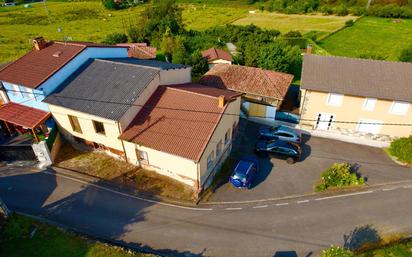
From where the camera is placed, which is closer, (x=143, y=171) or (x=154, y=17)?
(x=143, y=171)

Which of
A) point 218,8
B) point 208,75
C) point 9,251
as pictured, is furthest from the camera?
point 218,8

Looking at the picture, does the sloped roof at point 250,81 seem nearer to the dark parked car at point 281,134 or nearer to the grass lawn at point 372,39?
the dark parked car at point 281,134

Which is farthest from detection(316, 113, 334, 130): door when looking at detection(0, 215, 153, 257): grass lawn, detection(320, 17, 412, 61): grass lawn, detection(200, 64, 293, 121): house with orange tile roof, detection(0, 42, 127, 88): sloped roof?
detection(320, 17, 412, 61): grass lawn

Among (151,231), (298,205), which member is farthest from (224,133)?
(151,231)

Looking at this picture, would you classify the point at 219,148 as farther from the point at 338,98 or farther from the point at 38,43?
the point at 38,43

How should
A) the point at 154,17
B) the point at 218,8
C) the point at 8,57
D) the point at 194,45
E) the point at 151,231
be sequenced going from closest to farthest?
the point at 151,231, the point at 8,57, the point at 194,45, the point at 154,17, the point at 218,8

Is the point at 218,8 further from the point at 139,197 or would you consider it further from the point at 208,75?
the point at 139,197

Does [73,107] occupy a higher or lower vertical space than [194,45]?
higher

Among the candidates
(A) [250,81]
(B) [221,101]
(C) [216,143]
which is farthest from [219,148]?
(A) [250,81]
